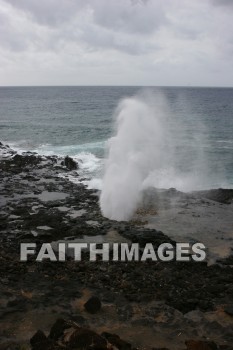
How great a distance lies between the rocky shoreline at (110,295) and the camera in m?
12.1

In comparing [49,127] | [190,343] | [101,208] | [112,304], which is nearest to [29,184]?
[101,208]

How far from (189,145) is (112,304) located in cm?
3676

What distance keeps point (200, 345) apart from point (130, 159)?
59.9 ft

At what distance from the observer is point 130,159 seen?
93.0 feet

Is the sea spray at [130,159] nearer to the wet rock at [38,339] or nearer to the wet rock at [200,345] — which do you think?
the wet rock at [200,345]

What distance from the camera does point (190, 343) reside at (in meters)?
11.5

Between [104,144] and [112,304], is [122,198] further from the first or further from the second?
[104,144]

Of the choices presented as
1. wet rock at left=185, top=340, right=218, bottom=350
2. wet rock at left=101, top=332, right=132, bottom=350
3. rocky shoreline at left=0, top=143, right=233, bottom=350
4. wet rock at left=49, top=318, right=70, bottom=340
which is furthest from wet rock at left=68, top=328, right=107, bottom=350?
wet rock at left=185, top=340, right=218, bottom=350

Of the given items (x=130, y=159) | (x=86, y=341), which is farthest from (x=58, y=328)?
(x=130, y=159)

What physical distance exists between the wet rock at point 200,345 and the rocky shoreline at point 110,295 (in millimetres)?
31

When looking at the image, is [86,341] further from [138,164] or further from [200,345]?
[138,164]

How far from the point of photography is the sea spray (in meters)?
24.2

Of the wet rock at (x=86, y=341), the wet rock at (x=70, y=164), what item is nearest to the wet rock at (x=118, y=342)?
the wet rock at (x=86, y=341)

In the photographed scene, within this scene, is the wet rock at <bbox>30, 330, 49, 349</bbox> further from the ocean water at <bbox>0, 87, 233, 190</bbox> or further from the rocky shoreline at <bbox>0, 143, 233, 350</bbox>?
the ocean water at <bbox>0, 87, 233, 190</bbox>
